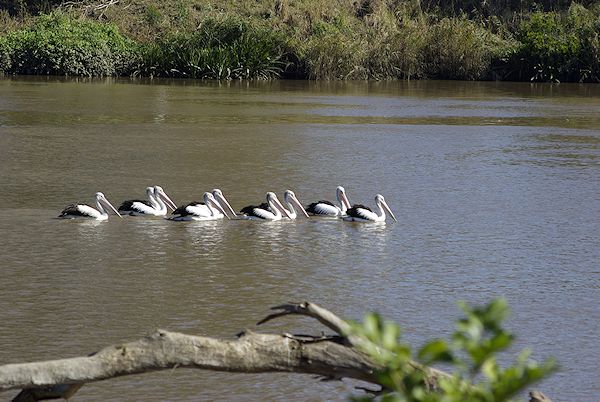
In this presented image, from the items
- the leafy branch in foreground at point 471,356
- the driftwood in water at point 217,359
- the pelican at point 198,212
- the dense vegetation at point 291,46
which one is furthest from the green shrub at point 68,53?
the leafy branch in foreground at point 471,356

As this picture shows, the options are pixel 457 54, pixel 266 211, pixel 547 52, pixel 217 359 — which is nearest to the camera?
pixel 217 359

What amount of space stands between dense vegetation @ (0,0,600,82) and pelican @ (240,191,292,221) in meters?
27.8

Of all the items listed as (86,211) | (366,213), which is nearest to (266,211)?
(366,213)

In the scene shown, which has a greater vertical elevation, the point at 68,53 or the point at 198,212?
the point at 68,53

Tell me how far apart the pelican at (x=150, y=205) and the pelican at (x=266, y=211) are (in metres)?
0.97

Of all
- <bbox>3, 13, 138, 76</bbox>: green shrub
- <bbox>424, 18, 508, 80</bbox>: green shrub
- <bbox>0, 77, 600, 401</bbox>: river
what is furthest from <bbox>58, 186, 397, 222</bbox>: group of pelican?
<bbox>424, 18, 508, 80</bbox>: green shrub

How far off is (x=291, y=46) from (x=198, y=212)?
1174 inches

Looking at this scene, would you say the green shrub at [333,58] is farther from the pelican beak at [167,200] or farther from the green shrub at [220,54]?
the pelican beak at [167,200]

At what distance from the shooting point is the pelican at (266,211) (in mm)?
13445

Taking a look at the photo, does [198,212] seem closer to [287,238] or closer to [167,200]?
[167,200]

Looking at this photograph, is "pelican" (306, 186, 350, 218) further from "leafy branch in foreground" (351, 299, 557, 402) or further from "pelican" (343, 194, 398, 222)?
"leafy branch in foreground" (351, 299, 557, 402)

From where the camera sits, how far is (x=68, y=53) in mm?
40656

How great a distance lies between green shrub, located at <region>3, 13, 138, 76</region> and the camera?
40781mm

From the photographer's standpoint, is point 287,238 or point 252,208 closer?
point 287,238
